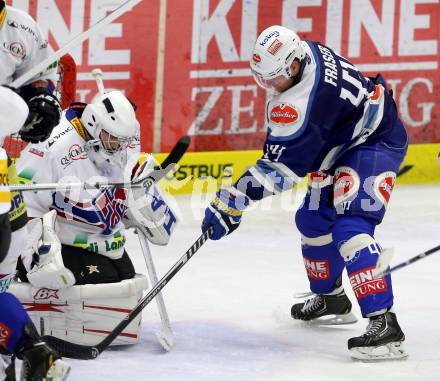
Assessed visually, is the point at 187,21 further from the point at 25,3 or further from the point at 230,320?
the point at 230,320

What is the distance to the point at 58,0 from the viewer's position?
6.73 m

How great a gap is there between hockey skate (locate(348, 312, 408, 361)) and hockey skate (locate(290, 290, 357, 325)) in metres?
0.52

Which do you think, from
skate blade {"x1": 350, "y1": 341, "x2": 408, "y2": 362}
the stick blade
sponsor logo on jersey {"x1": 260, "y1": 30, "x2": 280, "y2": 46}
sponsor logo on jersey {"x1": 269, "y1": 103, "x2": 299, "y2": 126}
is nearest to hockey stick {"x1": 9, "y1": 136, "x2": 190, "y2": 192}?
sponsor logo on jersey {"x1": 269, "y1": 103, "x2": 299, "y2": 126}

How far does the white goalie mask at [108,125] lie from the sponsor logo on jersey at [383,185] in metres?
0.85

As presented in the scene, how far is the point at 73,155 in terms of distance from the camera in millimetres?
4691

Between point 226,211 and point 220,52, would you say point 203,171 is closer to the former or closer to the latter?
point 220,52

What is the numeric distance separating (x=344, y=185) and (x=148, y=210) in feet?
2.26

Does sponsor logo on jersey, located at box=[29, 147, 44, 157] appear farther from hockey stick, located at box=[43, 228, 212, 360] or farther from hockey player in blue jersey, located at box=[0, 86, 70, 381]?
hockey player in blue jersey, located at box=[0, 86, 70, 381]

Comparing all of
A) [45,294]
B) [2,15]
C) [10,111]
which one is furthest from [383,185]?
[10,111]

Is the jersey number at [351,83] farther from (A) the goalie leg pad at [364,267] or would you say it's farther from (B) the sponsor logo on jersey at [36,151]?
(B) the sponsor logo on jersey at [36,151]

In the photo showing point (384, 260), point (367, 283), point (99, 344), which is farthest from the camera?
point (367, 283)

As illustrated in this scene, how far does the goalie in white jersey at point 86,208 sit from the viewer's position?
15.2 feet

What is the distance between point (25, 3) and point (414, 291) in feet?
7.74

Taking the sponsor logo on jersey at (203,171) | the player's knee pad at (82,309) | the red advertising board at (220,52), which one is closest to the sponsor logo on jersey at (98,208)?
the player's knee pad at (82,309)
